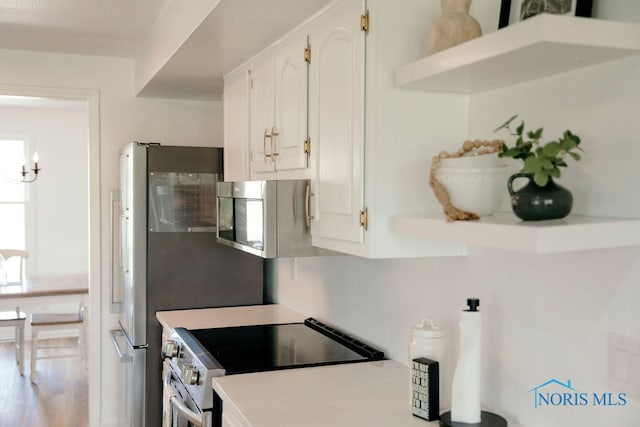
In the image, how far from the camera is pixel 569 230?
122 cm

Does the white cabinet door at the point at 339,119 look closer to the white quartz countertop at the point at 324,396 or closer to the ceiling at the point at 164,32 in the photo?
the ceiling at the point at 164,32

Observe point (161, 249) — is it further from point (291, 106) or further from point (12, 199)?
point (12, 199)

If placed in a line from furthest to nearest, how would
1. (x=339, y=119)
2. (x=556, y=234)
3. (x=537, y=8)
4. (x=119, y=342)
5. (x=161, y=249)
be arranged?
(x=119, y=342)
(x=161, y=249)
(x=339, y=119)
(x=537, y=8)
(x=556, y=234)

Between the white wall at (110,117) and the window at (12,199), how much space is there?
2.90 meters

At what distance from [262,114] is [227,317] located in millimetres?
1132

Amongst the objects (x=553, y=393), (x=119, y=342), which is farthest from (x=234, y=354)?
(x=119, y=342)

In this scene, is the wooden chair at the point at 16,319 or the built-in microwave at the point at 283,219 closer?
the built-in microwave at the point at 283,219

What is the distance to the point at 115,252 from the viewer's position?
13.3 feet

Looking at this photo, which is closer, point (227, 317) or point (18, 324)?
point (227, 317)

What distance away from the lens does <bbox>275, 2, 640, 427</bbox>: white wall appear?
1384 millimetres

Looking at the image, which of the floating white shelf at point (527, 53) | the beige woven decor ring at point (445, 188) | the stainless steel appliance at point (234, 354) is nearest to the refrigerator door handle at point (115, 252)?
the stainless steel appliance at point (234, 354)

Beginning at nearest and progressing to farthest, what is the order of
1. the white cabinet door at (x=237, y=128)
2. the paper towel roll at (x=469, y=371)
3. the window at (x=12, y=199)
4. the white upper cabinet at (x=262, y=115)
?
the paper towel roll at (x=469, y=371) < the white upper cabinet at (x=262, y=115) < the white cabinet door at (x=237, y=128) < the window at (x=12, y=199)

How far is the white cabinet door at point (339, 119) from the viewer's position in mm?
1863

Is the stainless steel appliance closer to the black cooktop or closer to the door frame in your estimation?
the black cooktop
